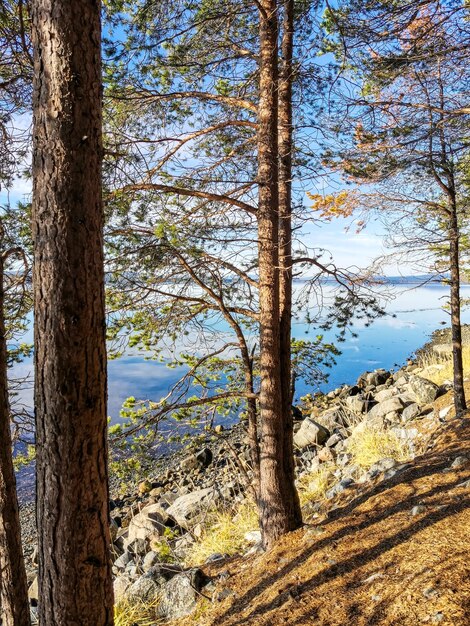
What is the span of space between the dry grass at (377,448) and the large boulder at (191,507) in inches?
100

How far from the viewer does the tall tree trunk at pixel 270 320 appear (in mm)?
4777

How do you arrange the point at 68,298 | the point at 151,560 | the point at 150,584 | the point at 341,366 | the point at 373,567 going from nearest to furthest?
the point at 68,298 → the point at 373,567 → the point at 150,584 → the point at 151,560 → the point at 341,366

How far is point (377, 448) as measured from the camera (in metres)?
7.38

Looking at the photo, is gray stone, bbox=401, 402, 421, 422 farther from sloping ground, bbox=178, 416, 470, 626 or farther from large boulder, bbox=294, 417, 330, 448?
sloping ground, bbox=178, 416, 470, 626

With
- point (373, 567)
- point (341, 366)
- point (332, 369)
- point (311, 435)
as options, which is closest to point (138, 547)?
point (311, 435)

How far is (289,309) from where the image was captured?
5.10 meters

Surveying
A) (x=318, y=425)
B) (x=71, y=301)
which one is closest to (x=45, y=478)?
(x=71, y=301)

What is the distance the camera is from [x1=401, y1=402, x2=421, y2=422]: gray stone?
8798 millimetres

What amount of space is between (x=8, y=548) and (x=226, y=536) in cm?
292

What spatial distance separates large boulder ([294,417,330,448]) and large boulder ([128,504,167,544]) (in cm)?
371

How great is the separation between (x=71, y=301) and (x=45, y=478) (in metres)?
1.04

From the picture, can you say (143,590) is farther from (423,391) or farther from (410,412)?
(423,391)

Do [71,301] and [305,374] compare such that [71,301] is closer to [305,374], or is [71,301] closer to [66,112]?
[66,112]

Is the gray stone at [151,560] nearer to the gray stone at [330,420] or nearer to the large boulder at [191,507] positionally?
the large boulder at [191,507]
